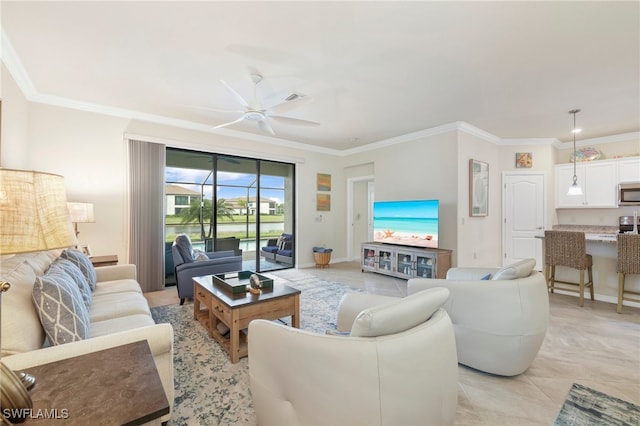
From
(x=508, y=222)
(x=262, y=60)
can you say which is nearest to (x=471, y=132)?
(x=508, y=222)

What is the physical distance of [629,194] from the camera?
15.6ft

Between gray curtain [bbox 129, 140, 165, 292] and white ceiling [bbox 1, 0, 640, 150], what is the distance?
1.90 ft

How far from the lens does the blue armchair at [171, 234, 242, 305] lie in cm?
358

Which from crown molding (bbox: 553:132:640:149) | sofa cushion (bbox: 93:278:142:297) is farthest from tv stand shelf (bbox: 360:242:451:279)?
sofa cushion (bbox: 93:278:142:297)

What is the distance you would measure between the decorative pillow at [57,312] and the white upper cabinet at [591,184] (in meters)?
7.15

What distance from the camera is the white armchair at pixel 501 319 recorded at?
1.98 metres

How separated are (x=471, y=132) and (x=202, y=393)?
5081 mm

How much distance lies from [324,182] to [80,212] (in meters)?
4.26

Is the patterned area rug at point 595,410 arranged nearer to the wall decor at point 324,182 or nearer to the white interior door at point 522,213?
the white interior door at point 522,213

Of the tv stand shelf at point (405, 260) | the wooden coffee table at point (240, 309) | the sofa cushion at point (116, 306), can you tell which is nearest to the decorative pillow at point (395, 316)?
the wooden coffee table at point (240, 309)

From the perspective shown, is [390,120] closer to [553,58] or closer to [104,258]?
[553,58]

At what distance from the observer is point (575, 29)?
2.22 meters

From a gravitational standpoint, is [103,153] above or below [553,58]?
below

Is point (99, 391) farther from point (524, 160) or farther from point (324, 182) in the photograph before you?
point (524, 160)
